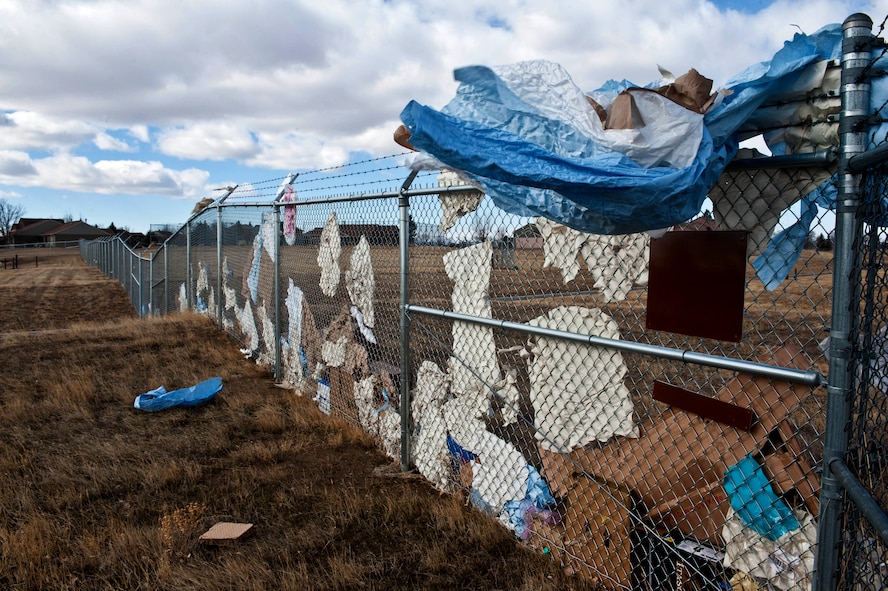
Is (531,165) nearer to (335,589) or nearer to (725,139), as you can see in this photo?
(725,139)

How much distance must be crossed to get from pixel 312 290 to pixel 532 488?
3671mm

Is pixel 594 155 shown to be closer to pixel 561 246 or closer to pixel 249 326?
pixel 561 246

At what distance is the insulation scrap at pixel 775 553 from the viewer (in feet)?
7.43

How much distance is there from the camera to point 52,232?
9794cm

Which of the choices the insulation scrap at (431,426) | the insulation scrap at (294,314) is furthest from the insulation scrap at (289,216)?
the insulation scrap at (431,426)

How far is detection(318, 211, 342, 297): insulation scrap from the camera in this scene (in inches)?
224

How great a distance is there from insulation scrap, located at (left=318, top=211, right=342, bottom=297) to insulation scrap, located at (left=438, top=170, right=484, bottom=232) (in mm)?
1931

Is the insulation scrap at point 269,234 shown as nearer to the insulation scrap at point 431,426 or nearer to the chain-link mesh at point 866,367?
the insulation scrap at point 431,426

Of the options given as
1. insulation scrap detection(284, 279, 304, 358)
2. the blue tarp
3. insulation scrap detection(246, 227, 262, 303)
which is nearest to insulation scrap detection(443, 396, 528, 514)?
the blue tarp

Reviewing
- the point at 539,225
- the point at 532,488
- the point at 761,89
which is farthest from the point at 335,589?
the point at 761,89

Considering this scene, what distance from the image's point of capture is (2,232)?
103 meters

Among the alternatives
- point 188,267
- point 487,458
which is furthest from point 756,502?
point 188,267

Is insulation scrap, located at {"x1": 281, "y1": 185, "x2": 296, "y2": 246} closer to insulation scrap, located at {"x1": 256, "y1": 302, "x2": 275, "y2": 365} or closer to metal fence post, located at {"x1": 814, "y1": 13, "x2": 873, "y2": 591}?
insulation scrap, located at {"x1": 256, "y1": 302, "x2": 275, "y2": 365}

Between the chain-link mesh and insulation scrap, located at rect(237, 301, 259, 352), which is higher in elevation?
the chain-link mesh
